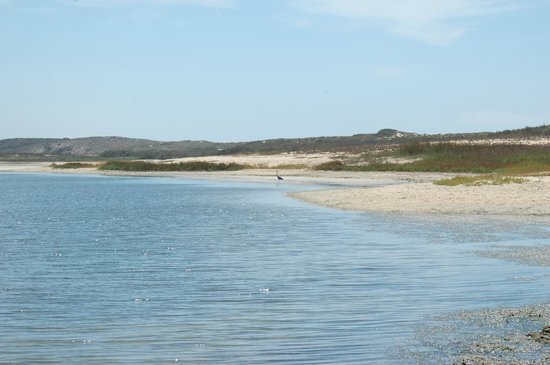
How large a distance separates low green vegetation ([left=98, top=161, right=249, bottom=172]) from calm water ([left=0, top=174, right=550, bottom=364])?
2253 inches

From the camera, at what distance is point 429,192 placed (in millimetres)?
39531

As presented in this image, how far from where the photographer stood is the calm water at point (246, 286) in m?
11.8

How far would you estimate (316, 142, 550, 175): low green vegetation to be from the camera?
60806 millimetres

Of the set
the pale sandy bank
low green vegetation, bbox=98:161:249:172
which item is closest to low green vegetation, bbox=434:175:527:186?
the pale sandy bank

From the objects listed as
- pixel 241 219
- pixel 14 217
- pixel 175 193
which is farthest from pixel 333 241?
pixel 175 193

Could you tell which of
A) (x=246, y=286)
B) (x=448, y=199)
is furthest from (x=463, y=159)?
(x=246, y=286)

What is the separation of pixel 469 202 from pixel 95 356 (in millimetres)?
25890

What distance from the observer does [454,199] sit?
36062 mm

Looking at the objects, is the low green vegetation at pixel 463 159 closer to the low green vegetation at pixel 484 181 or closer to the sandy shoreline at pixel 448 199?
the low green vegetation at pixel 484 181

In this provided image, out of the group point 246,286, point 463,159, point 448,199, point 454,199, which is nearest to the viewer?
point 246,286

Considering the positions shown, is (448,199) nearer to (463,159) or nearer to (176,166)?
(463,159)

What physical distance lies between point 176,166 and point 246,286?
81.5 metres

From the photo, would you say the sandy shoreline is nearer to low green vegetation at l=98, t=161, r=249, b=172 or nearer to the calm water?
the calm water

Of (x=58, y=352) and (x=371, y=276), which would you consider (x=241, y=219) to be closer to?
(x=371, y=276)
